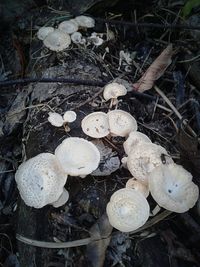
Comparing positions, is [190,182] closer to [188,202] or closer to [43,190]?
[188,202]

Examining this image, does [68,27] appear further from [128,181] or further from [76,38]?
[128,181]

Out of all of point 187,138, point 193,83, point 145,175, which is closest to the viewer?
point 145,175

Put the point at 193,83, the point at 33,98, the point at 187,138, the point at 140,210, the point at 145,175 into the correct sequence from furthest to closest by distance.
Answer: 1. the point at 193,83
2. the point at 33,98
3. the point at 187,138
4. the point at 145,175
5. the point at 140,210

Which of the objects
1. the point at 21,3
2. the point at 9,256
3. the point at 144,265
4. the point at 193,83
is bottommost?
the point at 9,256

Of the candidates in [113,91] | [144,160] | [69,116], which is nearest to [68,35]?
[113,91]

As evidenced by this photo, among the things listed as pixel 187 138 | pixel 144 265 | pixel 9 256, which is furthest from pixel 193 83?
pixel 9 256
